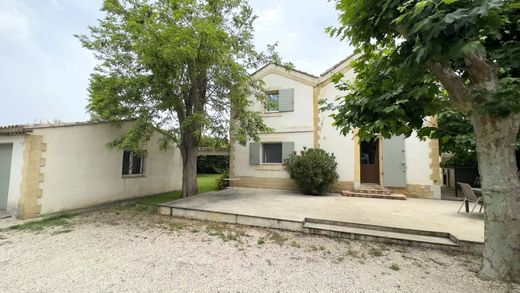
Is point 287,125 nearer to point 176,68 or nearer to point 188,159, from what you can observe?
point 188,159

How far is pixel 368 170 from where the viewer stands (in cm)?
1148

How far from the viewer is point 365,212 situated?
23.1 feet

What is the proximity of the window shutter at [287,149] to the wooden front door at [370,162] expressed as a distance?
3357 mm

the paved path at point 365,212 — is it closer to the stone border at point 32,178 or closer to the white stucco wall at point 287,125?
the white stucco wall at point 287,125

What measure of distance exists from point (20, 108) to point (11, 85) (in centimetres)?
504

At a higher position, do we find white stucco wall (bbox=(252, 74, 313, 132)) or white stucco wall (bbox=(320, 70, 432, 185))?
white stucco wall (bbox=(252, 74, 313, 132))

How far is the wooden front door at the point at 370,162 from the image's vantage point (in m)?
11.3

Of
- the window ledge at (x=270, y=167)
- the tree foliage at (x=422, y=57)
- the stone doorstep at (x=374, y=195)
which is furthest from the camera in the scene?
the window ledge at (x=270, y=167)

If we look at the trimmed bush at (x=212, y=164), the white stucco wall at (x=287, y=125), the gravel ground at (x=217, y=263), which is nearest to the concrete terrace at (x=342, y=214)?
the gravel ground at (x=217, y=263)

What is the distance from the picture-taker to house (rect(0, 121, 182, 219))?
7090 mm

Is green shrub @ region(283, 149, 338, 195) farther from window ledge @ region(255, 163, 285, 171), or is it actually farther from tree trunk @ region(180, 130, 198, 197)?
tree trunk @ region(180, 130, 198, 197)

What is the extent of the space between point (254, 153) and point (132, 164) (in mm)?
5879

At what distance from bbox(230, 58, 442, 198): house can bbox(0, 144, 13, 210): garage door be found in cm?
853

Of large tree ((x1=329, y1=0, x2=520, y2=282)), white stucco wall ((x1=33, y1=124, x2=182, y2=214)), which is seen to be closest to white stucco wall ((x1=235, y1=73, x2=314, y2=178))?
white stucco wall ((x1=33, y1=124, x2=182, y2=214))
